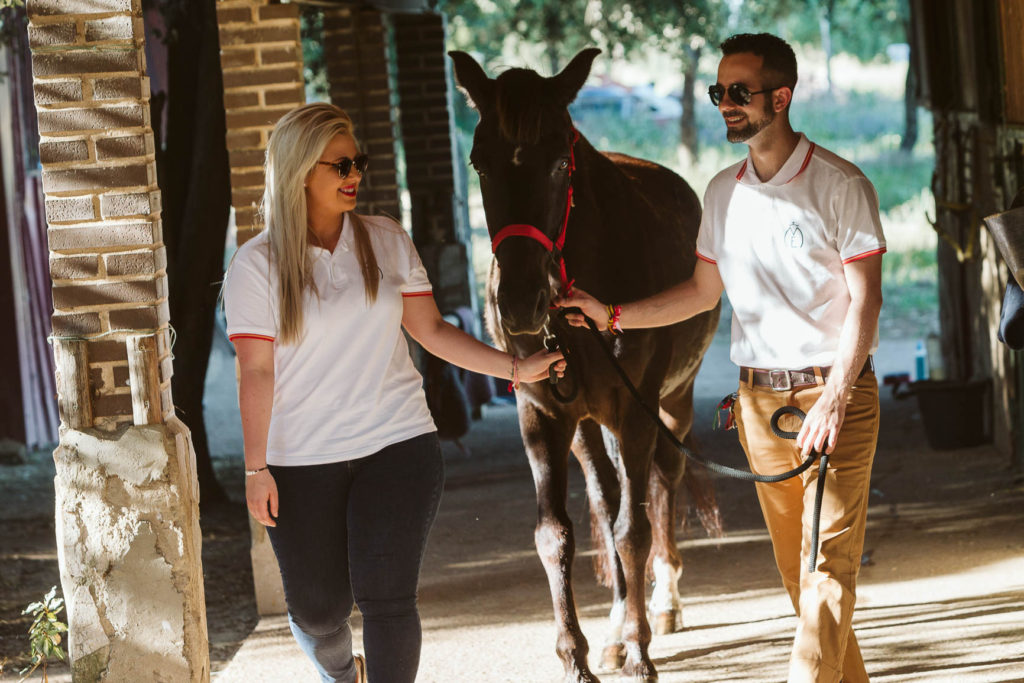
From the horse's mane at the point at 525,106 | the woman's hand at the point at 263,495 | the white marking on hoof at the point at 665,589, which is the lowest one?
the white marking on hoof at the point at 665,589

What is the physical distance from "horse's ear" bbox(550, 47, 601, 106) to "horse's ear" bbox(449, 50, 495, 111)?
0.25 meters

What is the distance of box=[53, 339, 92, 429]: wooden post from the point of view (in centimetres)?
418

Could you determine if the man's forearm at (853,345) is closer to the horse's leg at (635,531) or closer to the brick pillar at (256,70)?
the horse's leg at (635,531)

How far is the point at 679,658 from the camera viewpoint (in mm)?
5105

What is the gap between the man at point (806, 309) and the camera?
3.48 meters

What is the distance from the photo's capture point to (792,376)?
3.68 m

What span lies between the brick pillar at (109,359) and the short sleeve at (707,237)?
74.7 inches

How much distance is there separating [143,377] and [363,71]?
6427 mm

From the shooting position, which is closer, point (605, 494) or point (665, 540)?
point (605, 494)

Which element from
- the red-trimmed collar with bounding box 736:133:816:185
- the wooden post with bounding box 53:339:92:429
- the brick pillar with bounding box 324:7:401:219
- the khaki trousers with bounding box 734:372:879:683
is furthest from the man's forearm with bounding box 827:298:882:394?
the brick pillar with bounding box 324:7:401:219

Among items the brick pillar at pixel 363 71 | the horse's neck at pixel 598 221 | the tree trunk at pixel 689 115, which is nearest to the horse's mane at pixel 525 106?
the horse's neck at pixel 598 221

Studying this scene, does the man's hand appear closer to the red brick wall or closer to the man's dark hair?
the man's dark hair

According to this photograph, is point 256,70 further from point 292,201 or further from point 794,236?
point 794,236

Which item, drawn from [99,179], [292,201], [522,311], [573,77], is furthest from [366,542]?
[573,77]
